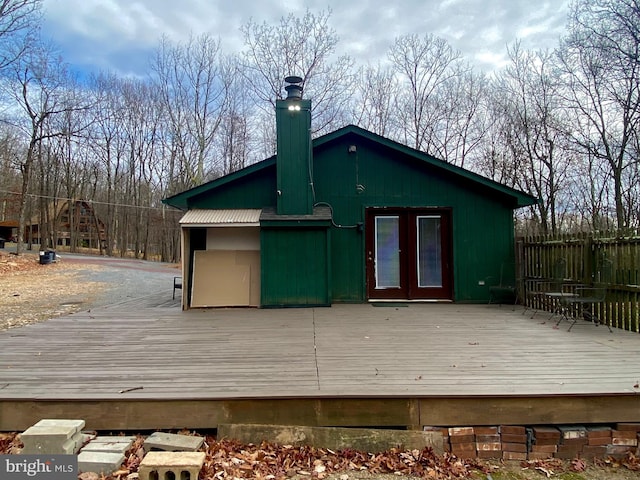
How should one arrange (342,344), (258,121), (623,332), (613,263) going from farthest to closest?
(258,121) < (613,263) < (623,332) < (342,344)

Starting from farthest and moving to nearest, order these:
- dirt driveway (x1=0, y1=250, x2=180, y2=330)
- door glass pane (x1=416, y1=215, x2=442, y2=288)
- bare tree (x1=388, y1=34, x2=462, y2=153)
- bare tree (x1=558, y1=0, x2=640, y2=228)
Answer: bare tree (x1=388, y1=34, x2=462, y2=153), bare tree (x1=558, y1=0, x2=640, y2=228), door glass pane (x1=416, y1=215, x2=442, y2=288), dirt driveway (x1=0, y1=250, x2=180, y2=330)

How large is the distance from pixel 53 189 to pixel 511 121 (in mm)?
30961

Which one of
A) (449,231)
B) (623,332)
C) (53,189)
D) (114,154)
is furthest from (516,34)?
(53,189)

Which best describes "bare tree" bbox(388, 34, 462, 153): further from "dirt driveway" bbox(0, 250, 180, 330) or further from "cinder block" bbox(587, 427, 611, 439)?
"cinder block" bbox(587, 427, 611, 439)

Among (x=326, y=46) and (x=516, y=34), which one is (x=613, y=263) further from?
(x=326, y=46)

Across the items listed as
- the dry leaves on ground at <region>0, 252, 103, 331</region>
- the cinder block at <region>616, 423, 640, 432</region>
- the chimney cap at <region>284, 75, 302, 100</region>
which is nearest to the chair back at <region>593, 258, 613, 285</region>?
the cinder block at <region>616, 423, 640, 432</region>

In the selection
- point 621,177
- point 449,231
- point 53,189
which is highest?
point 53,189

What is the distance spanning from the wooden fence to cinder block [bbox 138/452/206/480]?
18.0 feet

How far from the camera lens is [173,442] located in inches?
99.3

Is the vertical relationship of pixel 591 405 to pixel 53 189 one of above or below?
below

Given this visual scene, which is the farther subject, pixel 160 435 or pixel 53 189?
pixel 53 189

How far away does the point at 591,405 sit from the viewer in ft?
9.02

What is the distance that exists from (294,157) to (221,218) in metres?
1.79

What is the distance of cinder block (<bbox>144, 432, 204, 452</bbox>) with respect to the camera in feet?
8.12
